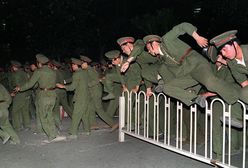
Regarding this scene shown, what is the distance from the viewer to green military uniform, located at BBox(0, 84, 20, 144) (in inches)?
331

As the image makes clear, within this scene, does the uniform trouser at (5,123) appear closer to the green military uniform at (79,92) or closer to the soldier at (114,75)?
the green military uniform at (79,92)

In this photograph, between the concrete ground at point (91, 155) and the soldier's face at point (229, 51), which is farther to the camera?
the concrete ground at point (91, 155)

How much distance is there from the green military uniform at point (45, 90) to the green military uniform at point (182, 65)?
3.11 meters

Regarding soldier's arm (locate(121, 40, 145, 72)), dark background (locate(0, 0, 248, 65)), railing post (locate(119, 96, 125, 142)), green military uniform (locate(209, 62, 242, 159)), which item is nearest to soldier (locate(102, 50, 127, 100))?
railing post (locate(119, 96, 125, 142))

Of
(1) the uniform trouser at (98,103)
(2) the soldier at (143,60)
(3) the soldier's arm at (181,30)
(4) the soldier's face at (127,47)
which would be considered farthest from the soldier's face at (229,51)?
(1) the uniform trouser at (98,103)

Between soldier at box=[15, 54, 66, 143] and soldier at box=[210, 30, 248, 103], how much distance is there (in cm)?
470

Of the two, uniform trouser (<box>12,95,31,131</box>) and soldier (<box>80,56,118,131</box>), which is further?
uniform trouser (<box>12,95,31,131</box>)

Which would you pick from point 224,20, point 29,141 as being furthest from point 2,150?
point 224,20

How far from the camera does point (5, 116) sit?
8.49 m

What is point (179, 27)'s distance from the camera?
6242mm

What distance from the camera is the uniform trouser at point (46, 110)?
902 cm

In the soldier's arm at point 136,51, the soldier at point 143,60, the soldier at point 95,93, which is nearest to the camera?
the soldier's arm at point 136,51

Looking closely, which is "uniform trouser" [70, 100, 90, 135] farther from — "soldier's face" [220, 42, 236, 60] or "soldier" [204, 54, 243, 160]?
"soldier's face" [220, 42, 236, 60]

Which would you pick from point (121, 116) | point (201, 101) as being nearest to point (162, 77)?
point (201, 101)
